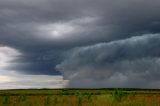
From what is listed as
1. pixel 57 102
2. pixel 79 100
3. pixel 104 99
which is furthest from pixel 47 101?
pixel 104 99

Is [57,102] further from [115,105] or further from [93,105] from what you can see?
[115,105]

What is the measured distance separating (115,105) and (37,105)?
408 inches

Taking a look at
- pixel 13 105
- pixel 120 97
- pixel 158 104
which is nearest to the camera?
pixel 158 104

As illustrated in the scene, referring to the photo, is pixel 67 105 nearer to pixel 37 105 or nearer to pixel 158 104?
pixel 37 105

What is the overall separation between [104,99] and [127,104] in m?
7.61

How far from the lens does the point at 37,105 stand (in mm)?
44781

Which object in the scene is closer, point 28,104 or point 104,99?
point 28,104

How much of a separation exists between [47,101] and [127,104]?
1117 centimetres

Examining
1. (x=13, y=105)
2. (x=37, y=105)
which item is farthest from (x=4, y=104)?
(x=37, y=105)

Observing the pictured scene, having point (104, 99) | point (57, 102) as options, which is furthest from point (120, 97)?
point (57, 102)

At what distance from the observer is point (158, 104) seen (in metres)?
42.3

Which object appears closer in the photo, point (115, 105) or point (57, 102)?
point (115, 105)

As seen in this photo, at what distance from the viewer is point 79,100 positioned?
48.0m

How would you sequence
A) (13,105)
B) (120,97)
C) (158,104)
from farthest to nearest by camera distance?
(120,97) < (13,105) < (158,104)
